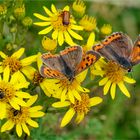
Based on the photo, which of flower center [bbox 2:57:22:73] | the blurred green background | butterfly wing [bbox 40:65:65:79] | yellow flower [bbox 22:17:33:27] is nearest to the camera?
butterfly wing [bbox 40:65:65:79]

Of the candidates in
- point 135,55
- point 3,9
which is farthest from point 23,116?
point 135,55

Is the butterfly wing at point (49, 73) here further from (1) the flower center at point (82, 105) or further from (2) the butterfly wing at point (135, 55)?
(2) the butterfly wing at point (135, 55)

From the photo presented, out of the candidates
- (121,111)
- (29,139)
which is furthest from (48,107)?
(121,111)

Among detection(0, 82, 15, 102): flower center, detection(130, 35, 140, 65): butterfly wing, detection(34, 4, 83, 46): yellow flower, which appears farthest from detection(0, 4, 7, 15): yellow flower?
detection(130, 35, 140, 65): butterfly wing

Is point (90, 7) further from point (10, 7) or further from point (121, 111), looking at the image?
point (10, 7)

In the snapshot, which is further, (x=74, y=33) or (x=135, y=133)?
(x=135, y=133)

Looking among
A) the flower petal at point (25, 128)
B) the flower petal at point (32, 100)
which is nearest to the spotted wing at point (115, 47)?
the flower petal at point (32, 100)

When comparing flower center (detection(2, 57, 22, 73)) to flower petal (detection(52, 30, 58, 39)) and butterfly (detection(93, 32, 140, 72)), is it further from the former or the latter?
butterfly (detection(93, 32, 140, 72))
